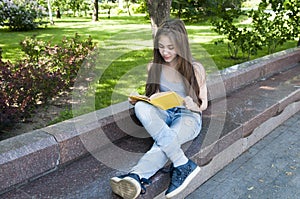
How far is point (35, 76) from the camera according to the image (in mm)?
3854

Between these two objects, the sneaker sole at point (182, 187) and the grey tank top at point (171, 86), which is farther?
the grey tank top at point (171, 86)

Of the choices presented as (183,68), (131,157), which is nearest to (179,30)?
(183,68)

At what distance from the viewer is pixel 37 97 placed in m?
3.81

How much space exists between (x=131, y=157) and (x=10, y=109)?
1370mm

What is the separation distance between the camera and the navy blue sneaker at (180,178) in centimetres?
219

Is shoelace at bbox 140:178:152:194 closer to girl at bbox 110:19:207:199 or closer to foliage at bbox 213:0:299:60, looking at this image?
girl at bbox 110:19:207:199

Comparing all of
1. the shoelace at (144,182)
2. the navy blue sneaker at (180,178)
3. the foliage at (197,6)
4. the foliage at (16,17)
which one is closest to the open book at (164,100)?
the navy blue sneaker at (180,178)

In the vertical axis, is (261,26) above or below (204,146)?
above

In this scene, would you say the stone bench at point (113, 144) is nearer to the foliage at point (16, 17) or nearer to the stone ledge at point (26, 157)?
the stone ledge at point (26, 157)

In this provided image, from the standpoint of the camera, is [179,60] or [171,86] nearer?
[179,60]

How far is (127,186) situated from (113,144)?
794mm

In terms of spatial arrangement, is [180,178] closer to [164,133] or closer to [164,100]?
[164,133]

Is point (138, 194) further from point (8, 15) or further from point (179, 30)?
point (8, 15)

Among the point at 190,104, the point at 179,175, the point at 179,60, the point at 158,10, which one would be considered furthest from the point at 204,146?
the point at 158,10
